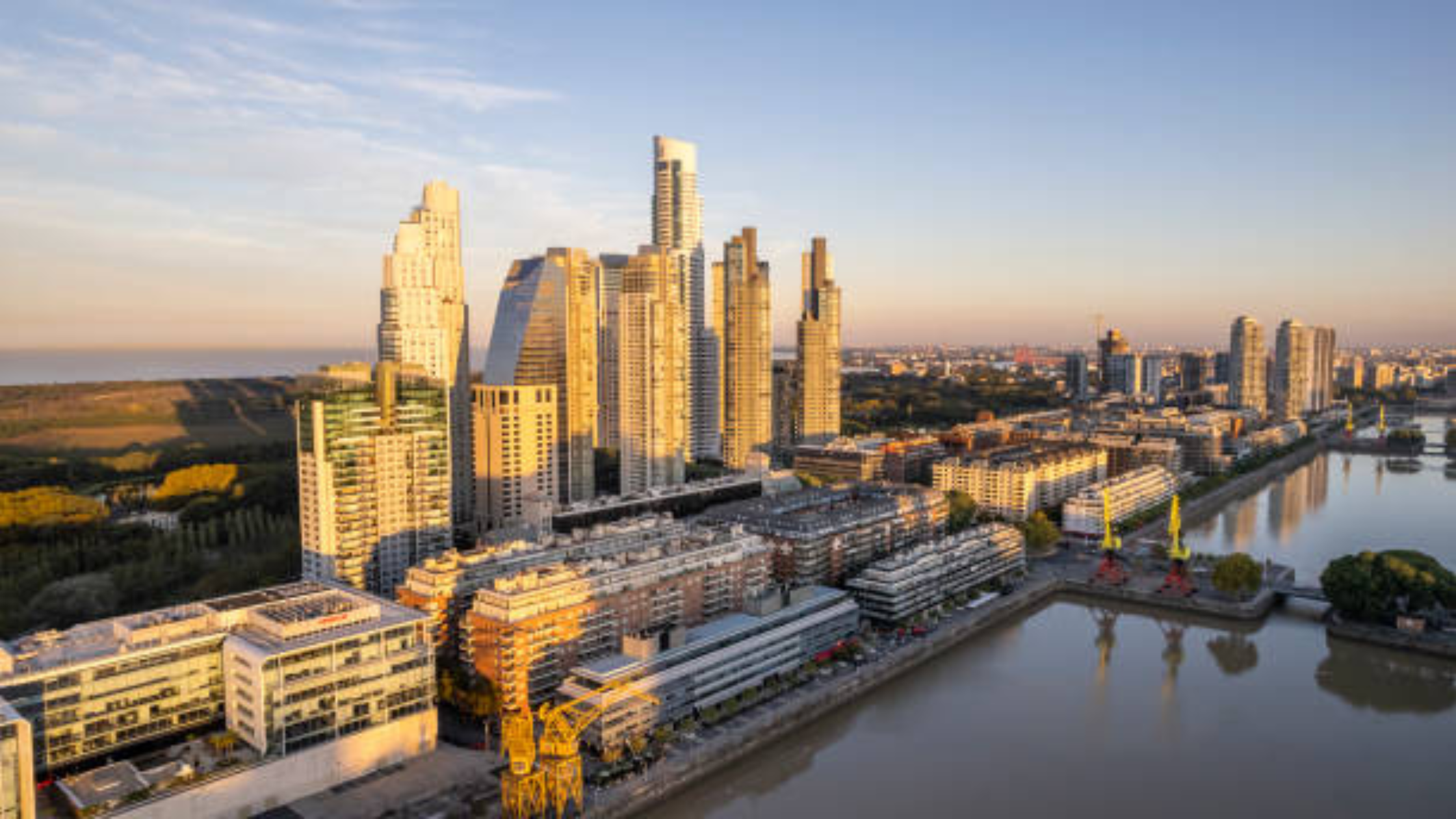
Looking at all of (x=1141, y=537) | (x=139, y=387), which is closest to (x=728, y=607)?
(x=1141, y=537)

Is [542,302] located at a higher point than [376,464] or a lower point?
higher

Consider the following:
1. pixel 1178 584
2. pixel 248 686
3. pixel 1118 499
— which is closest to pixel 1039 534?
pixel 1178 584

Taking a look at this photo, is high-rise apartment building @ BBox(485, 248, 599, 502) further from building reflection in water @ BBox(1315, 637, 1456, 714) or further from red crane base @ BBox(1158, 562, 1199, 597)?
building reflection in water @ BBox(1315, 637, 1456, 714)

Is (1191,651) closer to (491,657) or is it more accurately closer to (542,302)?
(491,657)

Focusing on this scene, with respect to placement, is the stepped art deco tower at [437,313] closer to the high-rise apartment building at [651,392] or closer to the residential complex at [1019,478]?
the high-rise apartment building at [651,392]

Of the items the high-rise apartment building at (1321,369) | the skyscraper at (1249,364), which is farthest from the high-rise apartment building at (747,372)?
the high-rise apartment building at (1321,369)
